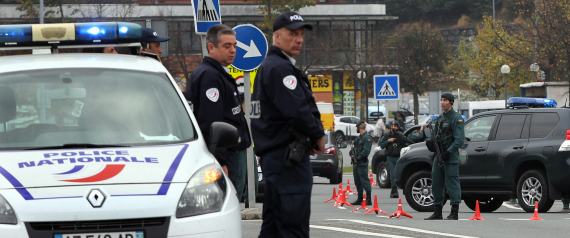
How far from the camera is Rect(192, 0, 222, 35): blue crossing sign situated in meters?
9.98

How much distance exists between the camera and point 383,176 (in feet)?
64.6

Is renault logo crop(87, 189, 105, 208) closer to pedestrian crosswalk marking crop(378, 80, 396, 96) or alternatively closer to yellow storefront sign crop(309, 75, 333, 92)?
pedestrian crosswalk marking crop(378, 80, 396, 96)

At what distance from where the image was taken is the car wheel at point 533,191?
12.5 meters

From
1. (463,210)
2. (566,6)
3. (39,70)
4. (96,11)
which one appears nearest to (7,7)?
(96,11)

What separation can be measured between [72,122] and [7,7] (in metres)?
54.0

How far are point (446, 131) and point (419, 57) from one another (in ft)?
183

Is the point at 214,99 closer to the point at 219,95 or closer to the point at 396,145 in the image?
the point at 219,95

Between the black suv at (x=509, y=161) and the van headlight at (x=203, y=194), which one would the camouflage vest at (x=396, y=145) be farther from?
the van headlight at (x=203, y=194)

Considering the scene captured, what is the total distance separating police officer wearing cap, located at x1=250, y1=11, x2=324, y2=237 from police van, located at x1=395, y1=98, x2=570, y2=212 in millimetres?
7889

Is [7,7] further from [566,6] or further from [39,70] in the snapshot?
[39,70]

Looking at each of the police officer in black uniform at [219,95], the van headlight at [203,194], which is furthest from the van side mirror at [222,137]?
the police officer in black uniform at [219,95]

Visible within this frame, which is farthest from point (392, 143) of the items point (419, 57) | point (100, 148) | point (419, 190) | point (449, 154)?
point (419, 57)

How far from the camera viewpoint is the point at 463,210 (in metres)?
14.1

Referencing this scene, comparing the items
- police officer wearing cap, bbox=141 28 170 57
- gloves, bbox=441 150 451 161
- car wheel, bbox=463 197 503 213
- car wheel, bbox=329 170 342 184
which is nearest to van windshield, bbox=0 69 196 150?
police officer wearing cap, bbox=141 28 170 57
